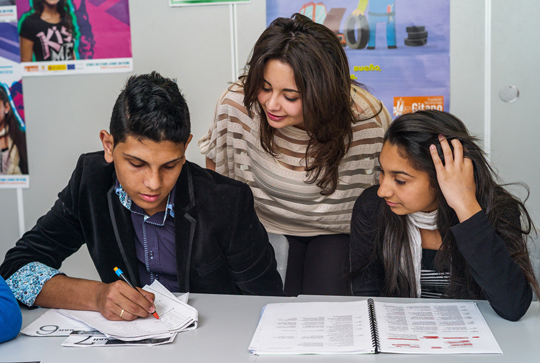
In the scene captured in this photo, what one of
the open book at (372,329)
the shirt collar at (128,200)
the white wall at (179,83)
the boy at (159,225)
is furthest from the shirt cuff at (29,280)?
the white wall at (179,83)

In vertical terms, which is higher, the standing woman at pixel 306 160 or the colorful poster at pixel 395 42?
the colorful poster at pixel 395 42

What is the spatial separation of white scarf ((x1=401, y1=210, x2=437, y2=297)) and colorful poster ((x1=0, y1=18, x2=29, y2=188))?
6.74 feet

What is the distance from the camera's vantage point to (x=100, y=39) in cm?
274

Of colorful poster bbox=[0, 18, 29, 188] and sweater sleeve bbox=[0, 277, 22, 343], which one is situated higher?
colorful poster bbox=[0, 18, 29, 188]

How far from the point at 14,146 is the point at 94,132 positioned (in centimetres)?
43

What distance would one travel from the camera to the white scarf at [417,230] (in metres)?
1.56

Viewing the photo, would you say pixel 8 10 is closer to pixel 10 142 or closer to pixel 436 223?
pixel 10 142

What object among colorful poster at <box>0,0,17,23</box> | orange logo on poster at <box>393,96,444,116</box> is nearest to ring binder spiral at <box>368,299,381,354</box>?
orange logo on poster at <box>393,96,444,116</box>

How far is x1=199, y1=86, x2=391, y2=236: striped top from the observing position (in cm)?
194

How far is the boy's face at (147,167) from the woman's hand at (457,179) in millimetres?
651

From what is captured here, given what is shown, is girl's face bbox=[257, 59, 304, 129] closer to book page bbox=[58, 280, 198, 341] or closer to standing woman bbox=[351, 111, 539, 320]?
standing woman bbox=[351, 111, 539, 320]

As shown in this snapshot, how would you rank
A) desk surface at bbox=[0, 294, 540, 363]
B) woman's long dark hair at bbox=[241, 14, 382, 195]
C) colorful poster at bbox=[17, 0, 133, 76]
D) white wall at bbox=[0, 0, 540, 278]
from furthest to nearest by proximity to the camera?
1. colorful poster at bbox=[17, 0, 133, 76]
2. white wall at bbox=[0, 0, 540, 278]
3. woman's long dark hair at bbox=[241, 14, 382, 195]
4. desk surface at bbox=[0, 294, 540, 363]

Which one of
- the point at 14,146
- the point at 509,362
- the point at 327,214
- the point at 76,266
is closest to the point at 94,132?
the point at 14,146

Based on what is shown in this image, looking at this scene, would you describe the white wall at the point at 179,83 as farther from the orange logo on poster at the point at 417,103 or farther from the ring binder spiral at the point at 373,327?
the ring binder spiral at the point at 373,327
